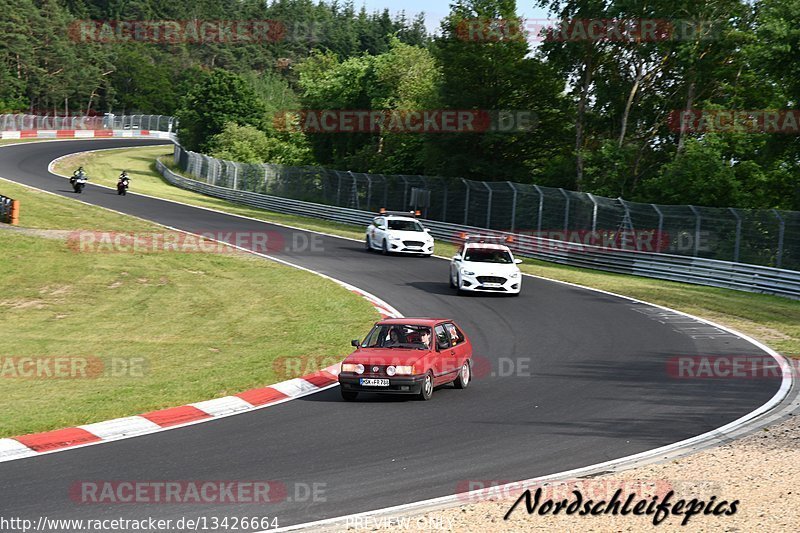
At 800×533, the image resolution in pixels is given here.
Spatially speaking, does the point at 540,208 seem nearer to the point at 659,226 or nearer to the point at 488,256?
the point at 659,226

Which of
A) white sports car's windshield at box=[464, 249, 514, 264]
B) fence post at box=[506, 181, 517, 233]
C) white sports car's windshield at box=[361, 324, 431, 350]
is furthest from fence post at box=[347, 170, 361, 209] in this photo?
white sports car's windshield at box=[361, 324, 431, 350]

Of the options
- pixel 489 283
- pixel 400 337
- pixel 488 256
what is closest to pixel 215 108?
pixel 488 256

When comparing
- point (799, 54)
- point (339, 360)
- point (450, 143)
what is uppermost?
point (799, 54)

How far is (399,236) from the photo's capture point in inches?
1459

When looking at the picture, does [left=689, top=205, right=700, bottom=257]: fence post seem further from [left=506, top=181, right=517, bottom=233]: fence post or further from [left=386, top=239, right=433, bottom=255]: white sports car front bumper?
[left=386, top=239, right=433, bottom=255]: white sports car front bumper

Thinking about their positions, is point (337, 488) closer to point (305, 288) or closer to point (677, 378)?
point (677, 378)

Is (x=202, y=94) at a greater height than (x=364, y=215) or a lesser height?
greater

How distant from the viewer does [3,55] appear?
4870 inches

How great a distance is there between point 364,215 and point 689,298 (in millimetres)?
23644

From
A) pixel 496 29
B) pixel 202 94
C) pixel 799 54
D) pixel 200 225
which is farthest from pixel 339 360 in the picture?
pixel 202 94

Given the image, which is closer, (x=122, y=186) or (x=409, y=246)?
(x=409, y=246)

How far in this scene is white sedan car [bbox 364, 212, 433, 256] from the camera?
121 ft

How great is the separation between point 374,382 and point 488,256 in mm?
14396

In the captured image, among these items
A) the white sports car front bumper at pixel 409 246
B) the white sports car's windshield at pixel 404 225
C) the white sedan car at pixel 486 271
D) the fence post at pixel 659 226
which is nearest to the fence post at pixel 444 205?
the white sports car's windshield at pixel 404 225
